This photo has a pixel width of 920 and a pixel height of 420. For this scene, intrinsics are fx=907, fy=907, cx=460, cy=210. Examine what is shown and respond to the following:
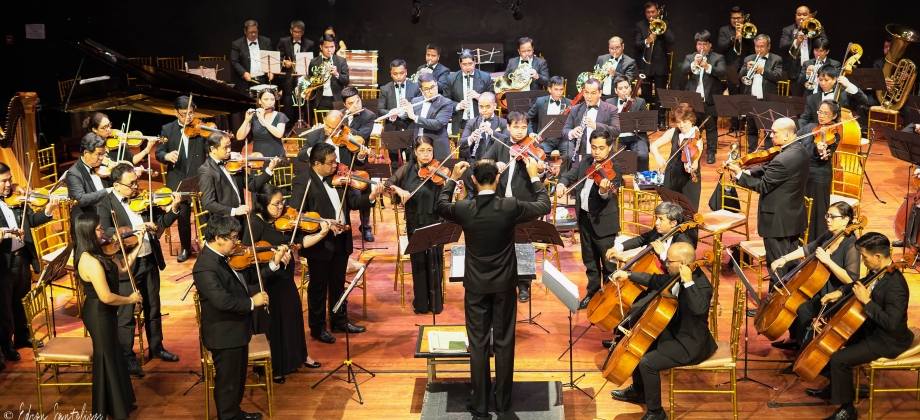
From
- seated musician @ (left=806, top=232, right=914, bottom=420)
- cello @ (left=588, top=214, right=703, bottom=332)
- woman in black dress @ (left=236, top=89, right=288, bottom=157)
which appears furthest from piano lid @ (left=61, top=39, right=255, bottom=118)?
seated musician @ (left=806, top=232, right=914, bottom=420)

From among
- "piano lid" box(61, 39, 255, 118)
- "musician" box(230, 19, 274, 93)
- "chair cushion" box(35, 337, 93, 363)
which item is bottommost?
"chair cushion" box(35, 337, 93, 363)

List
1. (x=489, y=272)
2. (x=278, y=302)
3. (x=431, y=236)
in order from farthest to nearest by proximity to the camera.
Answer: (x=431, y=236)
(x=278, y=302)
(x=489, y=272)

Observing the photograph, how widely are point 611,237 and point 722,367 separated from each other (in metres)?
1.84

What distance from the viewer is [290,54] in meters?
13.4

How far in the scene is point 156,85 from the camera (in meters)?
8.14

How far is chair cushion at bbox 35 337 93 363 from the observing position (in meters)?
5.80

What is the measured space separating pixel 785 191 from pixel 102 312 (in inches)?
200

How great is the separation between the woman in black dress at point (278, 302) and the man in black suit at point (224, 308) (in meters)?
0.56

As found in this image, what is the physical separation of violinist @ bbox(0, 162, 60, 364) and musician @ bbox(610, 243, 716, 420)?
438 cm

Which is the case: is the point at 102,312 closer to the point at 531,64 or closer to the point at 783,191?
the point at 783,191

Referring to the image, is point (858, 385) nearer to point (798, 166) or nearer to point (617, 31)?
point (798, 166)

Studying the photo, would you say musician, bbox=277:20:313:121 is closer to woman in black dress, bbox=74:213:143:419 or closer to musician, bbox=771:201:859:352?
woman in black dress, bbox=74:213:143:419

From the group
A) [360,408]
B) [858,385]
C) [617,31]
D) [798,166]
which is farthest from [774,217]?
[617,31]

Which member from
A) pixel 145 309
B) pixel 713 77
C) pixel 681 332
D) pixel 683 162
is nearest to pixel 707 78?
pixel 713 77
